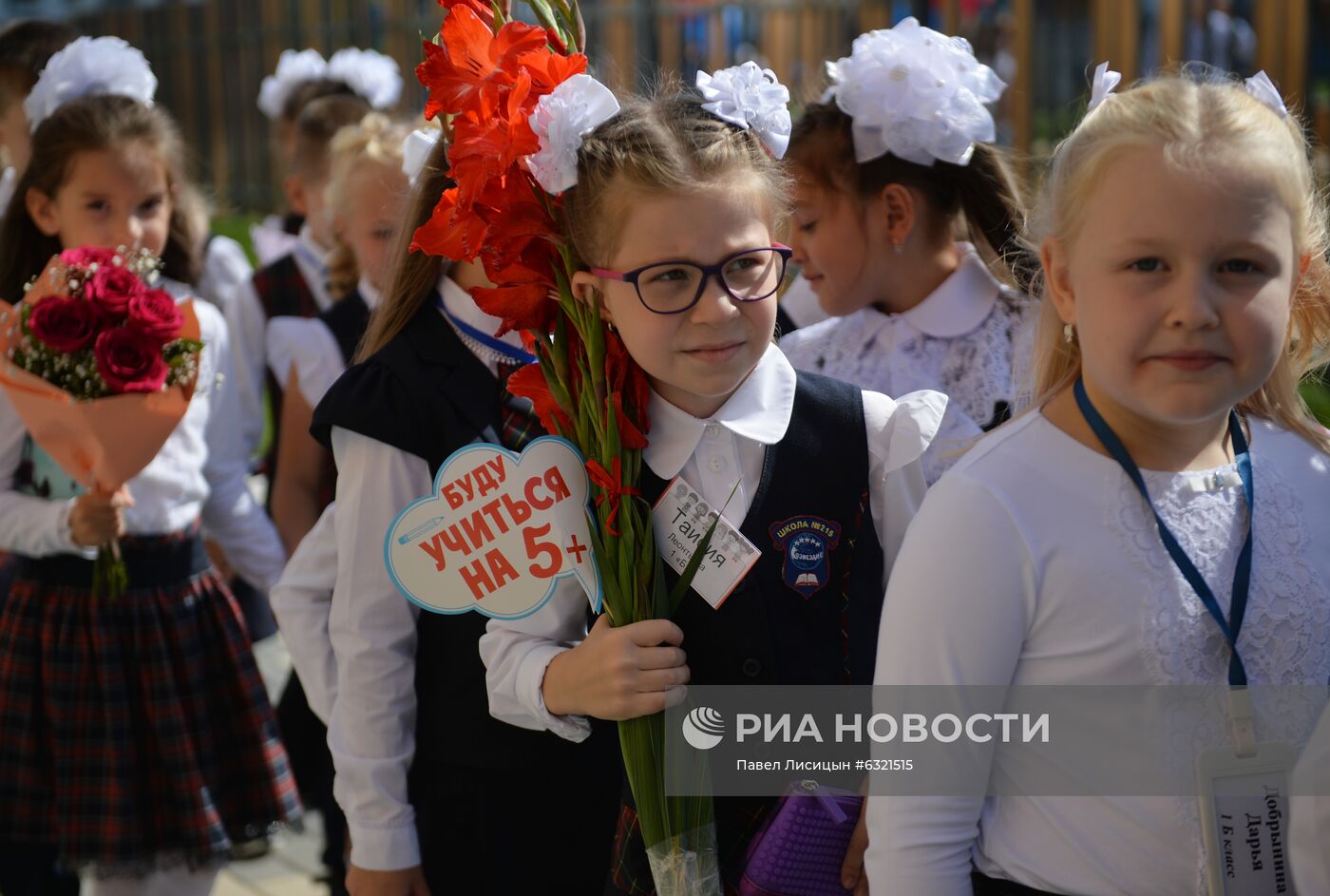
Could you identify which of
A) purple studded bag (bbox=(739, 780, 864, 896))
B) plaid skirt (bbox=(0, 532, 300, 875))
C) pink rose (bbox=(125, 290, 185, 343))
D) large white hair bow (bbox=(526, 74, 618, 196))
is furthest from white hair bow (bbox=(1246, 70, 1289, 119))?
plaid skirt (bbox=(0, 532, 300, 875))

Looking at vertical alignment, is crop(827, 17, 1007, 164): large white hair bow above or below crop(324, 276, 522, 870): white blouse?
above

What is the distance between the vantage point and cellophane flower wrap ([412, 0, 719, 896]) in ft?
5.99

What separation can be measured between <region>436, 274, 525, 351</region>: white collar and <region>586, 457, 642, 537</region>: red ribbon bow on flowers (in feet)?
1.85

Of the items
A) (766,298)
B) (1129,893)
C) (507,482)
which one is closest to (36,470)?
(507,482)

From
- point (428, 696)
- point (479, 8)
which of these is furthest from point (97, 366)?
point (479, 8)

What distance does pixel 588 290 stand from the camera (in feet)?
6.25

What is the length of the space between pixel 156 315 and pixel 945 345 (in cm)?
158

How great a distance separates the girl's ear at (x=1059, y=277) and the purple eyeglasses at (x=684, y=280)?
353 mm

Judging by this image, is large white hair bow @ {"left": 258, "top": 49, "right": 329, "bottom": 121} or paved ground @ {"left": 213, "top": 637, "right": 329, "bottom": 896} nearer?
paved ground @ {"left": 213, "top": 637, "right": 329, "bottom": 896}

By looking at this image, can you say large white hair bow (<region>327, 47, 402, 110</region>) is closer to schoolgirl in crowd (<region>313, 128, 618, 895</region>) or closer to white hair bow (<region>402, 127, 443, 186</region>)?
white hair bow (<region>402, 127, 443, 186</region>)

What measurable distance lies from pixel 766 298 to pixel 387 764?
3.15 feet

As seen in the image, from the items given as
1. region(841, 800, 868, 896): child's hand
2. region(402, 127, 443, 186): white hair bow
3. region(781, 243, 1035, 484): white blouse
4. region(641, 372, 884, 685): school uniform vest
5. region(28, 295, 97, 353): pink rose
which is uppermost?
region(402, 127, 443, 186): white hair bow

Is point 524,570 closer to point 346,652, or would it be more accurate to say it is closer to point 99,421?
point 346,652

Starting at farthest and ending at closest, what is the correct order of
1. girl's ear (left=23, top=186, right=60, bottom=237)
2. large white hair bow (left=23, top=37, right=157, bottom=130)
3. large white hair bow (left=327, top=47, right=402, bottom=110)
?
large white hair bow (left=327, top=47, right=402, bottom=110)
large white hair bow (left=23, top=37, right=157, bottom=130)
girl's ear (left=23, top=186, right=60, bottom=237)
